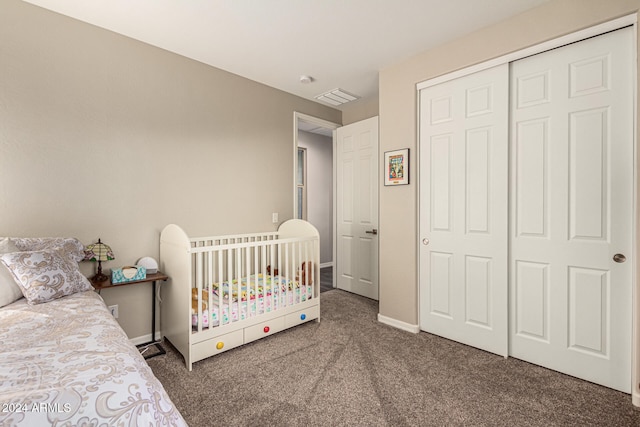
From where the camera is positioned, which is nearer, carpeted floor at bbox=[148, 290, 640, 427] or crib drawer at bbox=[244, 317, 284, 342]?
carpeted floor at bbox=[148, 290, 640, 427]

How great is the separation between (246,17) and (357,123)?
2026 mm

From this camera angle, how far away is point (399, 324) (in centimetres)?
280

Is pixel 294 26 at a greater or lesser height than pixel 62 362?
greater

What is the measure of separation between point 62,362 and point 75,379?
155 mm

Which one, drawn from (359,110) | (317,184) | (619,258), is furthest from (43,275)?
(317,184)

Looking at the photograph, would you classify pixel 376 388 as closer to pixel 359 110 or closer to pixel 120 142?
pixel 120 142

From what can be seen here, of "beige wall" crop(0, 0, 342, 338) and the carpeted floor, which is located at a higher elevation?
"beige wall" crop(0, 0, 342, 338)

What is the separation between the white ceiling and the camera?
198cm

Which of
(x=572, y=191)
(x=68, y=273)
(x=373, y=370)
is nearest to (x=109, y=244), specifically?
(x=68, y=273)

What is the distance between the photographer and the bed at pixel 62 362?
0.72 metres

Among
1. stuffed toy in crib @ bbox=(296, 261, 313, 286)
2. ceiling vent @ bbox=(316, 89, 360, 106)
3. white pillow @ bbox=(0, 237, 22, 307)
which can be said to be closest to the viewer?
white pillow @ bbox=(0, 237, 22, 307)

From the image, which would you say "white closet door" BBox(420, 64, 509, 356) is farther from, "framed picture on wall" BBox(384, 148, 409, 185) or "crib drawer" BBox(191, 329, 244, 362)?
"crib drawer" BBox(191, 329, 244, 362)

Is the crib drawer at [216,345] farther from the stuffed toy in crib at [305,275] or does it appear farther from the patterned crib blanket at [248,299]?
the stuffed toy in crib at [305,275]

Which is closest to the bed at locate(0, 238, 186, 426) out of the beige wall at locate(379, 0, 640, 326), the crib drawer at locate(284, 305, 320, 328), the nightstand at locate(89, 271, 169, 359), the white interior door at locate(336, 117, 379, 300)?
the nightstand at locate(89, 271, 169, 359)
